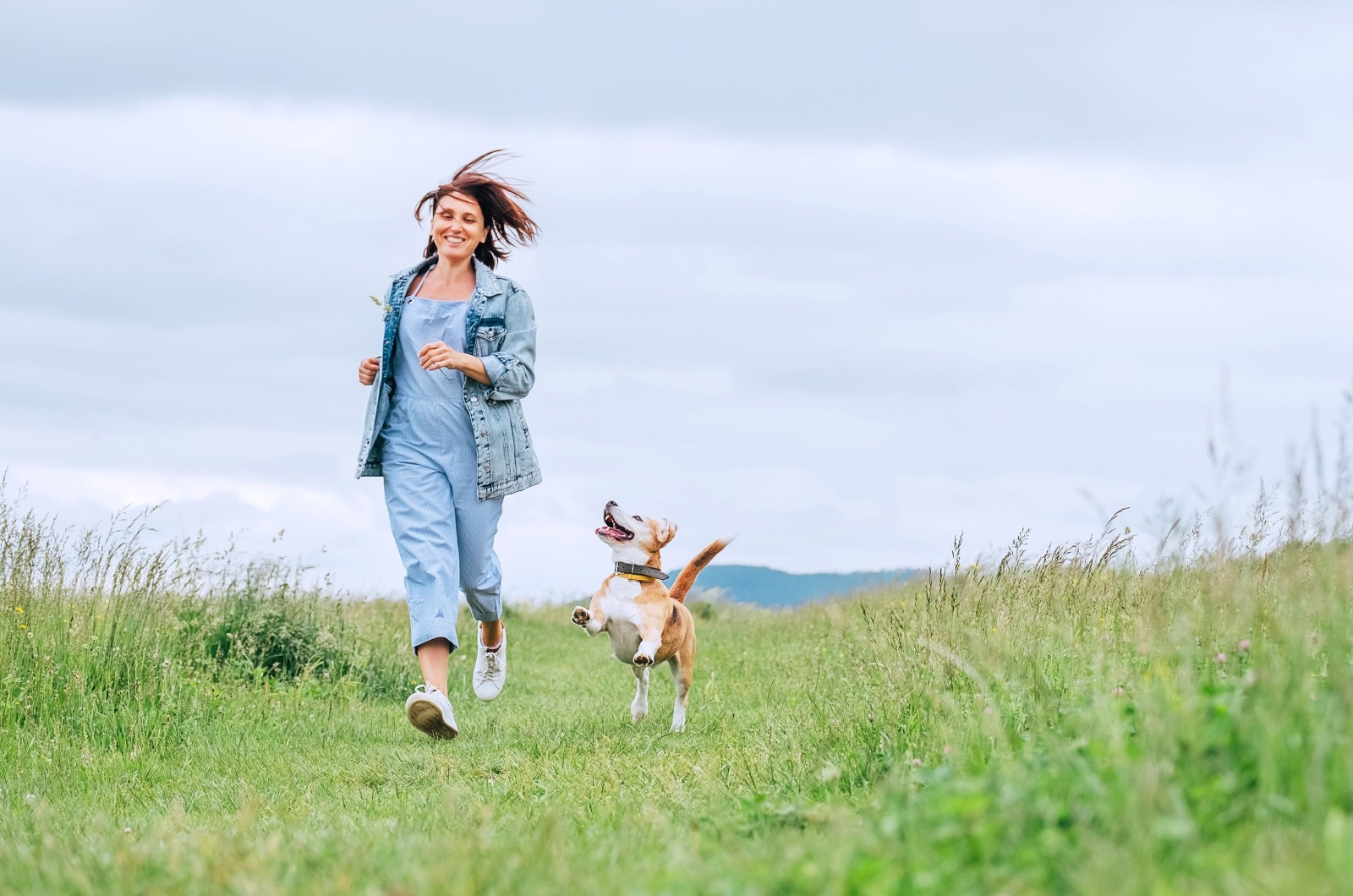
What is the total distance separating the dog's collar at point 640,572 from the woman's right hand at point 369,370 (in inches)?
65.4

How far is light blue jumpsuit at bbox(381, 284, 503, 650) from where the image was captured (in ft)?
23.5

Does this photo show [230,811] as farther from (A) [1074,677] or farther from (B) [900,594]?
(B) [900,594]

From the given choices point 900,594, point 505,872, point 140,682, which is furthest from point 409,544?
point 900,594

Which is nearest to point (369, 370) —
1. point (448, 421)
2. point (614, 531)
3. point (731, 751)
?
point (448, 421)

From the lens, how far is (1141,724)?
3.48m

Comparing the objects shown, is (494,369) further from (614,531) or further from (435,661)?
(435,661)

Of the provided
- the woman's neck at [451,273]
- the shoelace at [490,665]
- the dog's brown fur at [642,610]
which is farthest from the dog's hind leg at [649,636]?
the woman's neck at [451,273]

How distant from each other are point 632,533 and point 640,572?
0.24 m

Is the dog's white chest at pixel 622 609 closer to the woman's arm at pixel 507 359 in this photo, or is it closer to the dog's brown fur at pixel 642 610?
the dog's brown fur at pixel 642 610

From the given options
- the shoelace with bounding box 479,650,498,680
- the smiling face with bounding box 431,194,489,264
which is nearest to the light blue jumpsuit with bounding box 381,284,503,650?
the smiling face with bounding box 431,194,489,264

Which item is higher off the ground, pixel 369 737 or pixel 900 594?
pixel 900 594

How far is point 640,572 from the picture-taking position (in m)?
7.32

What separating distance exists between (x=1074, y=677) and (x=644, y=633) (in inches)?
105

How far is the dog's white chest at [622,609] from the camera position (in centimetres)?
728
